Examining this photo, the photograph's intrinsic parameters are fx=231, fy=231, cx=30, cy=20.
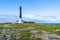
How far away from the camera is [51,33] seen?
33750 millimetres

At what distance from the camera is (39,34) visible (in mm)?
33031

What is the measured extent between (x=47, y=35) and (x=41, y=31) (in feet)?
4.61

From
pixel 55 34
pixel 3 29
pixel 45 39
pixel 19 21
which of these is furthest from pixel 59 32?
pixel 19 21

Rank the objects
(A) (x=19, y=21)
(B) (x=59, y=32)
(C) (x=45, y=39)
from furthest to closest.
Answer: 1. (A) (x=19, y=21)
2. (B) (x=59, y=32)
3. (C) (x=45, y=39)

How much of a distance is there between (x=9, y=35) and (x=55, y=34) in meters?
6.70

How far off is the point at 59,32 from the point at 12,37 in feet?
23.4

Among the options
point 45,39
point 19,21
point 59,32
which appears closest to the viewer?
point 45,39

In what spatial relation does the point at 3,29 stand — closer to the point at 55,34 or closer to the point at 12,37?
the point at 12,37

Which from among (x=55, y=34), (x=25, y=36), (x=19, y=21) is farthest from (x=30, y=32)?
(x=19, y=21)

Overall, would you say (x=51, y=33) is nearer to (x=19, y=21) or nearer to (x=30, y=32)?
(x=30, y=32)

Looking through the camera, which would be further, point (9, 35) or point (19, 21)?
point (19, 21)

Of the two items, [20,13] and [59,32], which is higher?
[20,13]

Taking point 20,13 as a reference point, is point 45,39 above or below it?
below

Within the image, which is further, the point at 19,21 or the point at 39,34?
the point at 19,21
